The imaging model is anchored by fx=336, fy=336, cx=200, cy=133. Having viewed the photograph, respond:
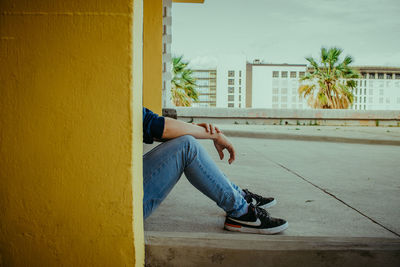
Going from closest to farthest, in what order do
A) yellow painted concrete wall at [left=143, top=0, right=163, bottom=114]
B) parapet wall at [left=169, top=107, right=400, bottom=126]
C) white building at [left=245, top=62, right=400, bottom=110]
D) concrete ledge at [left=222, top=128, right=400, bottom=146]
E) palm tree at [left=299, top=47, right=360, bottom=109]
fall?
yellow painted concrete wall at [left=143, top=0, right=163, bottom=114], concrete ledge at [left=222, top=128, right=400, bottom=146], parapet wall at [left=169, top=107, right=400, bottom=126], palm tree at [left=299, top=47, right=360, bottom=109], white building at [left=245, top=62, right=400, bottom=110]

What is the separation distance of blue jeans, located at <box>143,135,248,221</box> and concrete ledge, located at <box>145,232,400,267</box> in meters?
0.26

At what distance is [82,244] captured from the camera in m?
1.42

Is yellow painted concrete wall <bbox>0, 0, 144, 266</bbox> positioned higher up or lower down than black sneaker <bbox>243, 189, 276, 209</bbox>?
higher up

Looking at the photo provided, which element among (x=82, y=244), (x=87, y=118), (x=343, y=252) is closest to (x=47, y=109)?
(x=87, y=118)

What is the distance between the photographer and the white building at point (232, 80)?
9569 cm

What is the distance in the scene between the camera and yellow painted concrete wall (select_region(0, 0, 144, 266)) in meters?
1.33

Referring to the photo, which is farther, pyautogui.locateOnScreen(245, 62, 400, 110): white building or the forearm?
pyautogui.locateOnScreen(245, 62, 400, 110): white building

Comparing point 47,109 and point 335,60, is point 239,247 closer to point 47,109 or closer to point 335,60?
point 47,109

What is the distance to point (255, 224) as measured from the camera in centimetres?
193

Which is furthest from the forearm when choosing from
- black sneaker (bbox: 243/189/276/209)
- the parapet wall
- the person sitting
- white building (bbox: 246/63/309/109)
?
white building (bbox: 246/63/309/109)

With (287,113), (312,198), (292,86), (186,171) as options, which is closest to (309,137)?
(287,113)

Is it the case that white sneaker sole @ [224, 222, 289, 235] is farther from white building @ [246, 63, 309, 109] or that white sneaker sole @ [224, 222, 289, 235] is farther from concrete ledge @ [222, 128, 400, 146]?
white building @ [246, 63, 309, 109]

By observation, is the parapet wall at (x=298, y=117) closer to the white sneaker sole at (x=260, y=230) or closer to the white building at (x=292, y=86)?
the white sneaker sole at (x=260, y=230)

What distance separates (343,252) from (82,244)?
1245 mm
